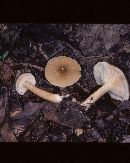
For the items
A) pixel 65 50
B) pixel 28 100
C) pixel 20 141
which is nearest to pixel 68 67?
pixel 65 50

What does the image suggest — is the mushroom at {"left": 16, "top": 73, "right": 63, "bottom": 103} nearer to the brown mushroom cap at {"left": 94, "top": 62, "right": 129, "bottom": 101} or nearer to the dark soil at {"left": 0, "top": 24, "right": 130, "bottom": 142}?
the dark soil at {"left": 0, "top": 24, "right": 130, "bottom": 142}

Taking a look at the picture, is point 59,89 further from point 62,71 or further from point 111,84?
point 111,84

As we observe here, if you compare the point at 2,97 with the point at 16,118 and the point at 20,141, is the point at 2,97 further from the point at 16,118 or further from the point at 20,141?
the point at 20,141

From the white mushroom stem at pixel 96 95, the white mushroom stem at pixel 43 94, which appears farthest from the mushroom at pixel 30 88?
the white mushroom stem at pixel 96 95

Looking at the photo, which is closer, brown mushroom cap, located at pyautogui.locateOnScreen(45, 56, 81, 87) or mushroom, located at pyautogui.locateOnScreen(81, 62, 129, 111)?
mushroom, located at pyautogui.locateOnScreen(81, 62, 129, 111)

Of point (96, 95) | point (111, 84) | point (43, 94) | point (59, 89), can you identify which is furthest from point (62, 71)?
point (111, 84)

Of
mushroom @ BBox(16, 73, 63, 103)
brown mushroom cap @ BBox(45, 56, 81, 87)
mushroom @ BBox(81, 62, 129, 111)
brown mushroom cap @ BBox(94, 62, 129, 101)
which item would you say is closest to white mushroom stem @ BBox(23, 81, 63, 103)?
mushroom @ BBox(16, 73, 63, 103)

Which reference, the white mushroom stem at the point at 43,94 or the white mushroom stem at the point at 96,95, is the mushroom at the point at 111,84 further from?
the white mushroom stem at the point at 43,94

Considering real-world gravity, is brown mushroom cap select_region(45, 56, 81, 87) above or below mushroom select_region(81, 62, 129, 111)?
above
